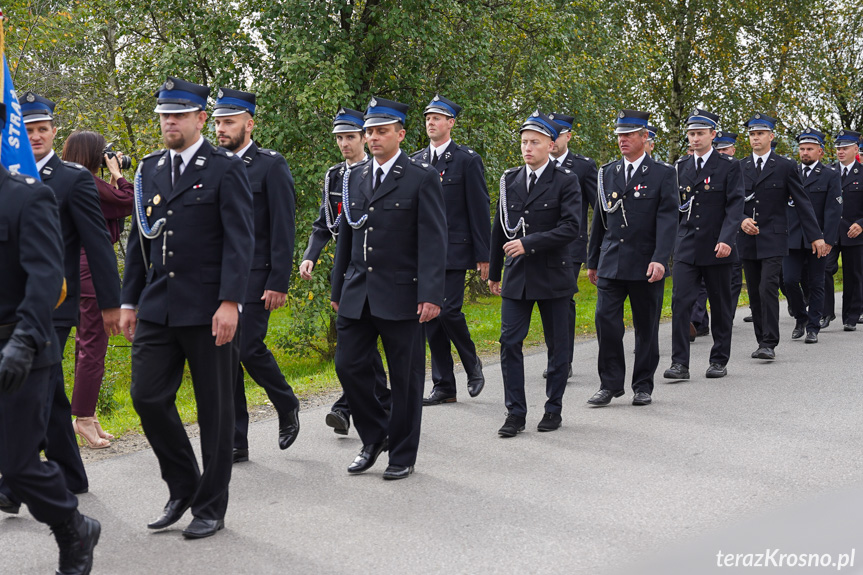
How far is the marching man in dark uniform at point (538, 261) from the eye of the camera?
290 inches

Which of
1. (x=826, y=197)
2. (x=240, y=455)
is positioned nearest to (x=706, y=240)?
(x=826, y=197)

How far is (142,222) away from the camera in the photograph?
17.3ft

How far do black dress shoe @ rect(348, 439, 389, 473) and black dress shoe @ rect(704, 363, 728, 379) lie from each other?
423 centimetres

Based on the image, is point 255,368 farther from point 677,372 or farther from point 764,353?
point 764,353

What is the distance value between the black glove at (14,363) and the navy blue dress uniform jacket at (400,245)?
2.58 m

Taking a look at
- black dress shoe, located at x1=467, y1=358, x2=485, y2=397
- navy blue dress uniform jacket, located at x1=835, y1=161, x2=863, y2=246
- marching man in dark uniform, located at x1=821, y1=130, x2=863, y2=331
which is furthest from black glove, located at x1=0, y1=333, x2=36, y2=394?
navy blue dress uniform jacket, located at x1=835, y1=161, x2=863, y2=246

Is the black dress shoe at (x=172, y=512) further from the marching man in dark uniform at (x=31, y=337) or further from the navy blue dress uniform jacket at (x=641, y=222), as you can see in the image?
the navy blue dress uniform jacket at (x=641, y=222)

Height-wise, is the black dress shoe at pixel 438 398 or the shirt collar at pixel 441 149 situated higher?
the shirt collar at pixel 441 149

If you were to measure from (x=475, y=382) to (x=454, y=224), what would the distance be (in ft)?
4.42

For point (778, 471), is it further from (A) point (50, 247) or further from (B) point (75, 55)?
(B) point (75, 55)

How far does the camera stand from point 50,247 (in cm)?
414

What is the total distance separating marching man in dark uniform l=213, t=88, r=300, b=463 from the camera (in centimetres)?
662

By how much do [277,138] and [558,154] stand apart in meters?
3.86

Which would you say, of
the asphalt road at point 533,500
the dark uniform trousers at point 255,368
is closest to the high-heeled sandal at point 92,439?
the asphalt road at point 533,500
